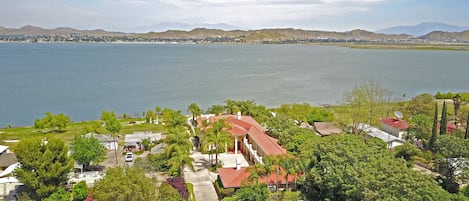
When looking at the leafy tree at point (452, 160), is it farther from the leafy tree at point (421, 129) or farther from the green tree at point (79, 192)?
the green tree at point (79, 192)

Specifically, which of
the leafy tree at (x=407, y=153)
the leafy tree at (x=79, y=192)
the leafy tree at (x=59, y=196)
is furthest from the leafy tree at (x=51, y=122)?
the leafy tree at (x=407, y=153)

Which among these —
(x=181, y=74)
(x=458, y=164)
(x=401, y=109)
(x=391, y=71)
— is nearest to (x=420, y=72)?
(x=391, y=71)

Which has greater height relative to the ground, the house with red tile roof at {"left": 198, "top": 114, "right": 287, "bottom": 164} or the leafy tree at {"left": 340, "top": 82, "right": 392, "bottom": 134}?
the leafy tree at {"left": 340, "top": 82, "right": 392, "bottom": 134}

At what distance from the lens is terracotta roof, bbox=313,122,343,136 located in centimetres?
3506

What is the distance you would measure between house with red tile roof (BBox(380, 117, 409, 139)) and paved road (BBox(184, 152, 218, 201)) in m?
17.2

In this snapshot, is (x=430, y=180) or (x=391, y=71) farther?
(x=391, y=71)

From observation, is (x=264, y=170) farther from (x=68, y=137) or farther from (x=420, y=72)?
(x=420, y=72)

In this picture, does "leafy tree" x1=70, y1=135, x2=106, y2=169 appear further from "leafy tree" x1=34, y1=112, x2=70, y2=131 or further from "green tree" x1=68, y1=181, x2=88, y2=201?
"leafy tree" x1=34, y1=112, x2=70, y2=131

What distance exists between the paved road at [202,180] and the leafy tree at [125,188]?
5.78 m

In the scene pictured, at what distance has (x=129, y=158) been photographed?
28281mm

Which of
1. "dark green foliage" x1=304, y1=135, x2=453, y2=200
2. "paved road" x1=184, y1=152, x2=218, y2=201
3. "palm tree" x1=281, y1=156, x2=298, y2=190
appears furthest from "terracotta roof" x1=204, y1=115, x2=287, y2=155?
"dark green foliage" x1=304, y1=135, x2=453, y2=200

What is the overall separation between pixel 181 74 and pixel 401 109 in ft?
201

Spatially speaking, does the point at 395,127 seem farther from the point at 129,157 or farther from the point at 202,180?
the point at 129,157

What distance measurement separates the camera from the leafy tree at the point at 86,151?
24.7m
